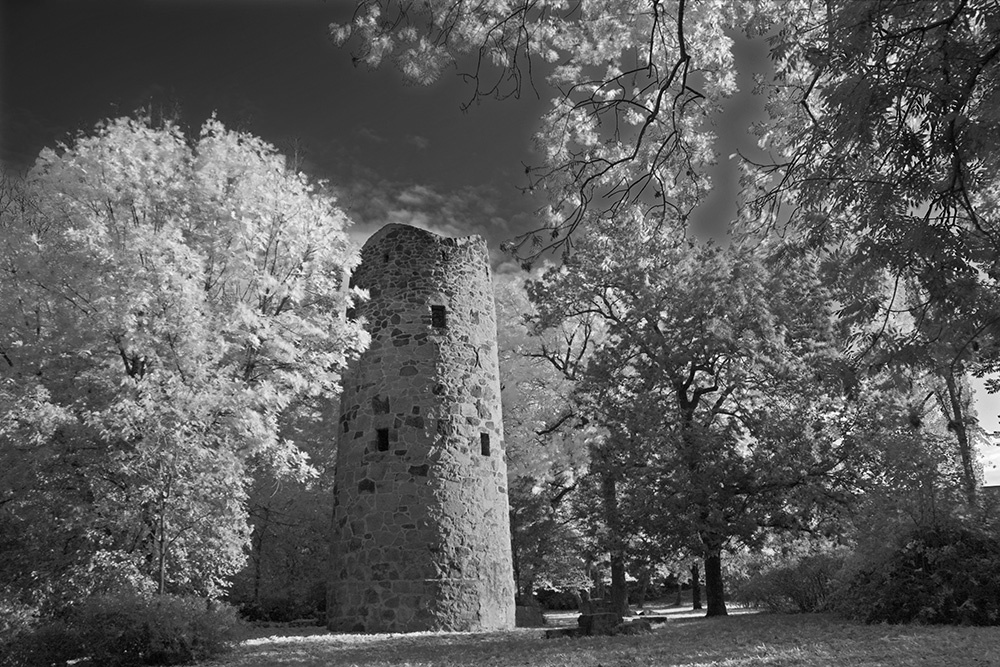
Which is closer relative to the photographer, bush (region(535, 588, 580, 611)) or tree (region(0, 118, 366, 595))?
tree (region(0, 118, 366, 595))

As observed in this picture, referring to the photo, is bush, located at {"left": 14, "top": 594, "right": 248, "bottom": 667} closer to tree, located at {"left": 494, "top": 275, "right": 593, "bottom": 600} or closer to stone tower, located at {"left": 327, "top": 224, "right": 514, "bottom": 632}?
stone tower, located at {"left": 327, "top": 224, "right": 514, "bottom": 632}

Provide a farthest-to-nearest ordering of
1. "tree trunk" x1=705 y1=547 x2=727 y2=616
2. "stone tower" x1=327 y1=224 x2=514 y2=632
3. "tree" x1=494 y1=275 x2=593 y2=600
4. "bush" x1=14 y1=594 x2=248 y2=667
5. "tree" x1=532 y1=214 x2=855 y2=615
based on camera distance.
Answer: "tree" x1=494 y1=275 x2=593 y2=600, "tree trunk" x1=705 y1=547 x2=727 y2=616, "tree" x1=532 y1=214 x2=855 y2=615, "stone tower" x1=327 y1=224 x2=514 y2=632, "bush" x1=14 y1=594 x2=248 y2=667

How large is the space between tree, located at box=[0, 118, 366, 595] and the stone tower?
69.7 inches

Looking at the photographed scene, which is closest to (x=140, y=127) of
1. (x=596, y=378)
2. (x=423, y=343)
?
(x=423, y=343)

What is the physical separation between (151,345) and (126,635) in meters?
4.23

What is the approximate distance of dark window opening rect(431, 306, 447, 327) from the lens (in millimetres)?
16406

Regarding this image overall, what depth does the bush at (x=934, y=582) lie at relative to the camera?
11000mm

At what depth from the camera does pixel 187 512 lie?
1120 centimetres

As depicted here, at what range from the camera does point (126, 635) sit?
9477mm

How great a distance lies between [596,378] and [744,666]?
36.1 feet

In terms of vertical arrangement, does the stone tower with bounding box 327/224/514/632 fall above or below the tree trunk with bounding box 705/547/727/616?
above

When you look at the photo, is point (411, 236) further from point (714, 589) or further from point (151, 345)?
point (714, 589)

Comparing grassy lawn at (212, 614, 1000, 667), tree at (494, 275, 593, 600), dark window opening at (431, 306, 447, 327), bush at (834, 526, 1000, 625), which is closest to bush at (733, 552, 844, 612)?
grassy lawn at (212, 614, 1000, 667)

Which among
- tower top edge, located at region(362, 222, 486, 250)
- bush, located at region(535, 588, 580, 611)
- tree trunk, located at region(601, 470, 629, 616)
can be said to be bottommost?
bush, located at region(535, 588, 580, 611)
